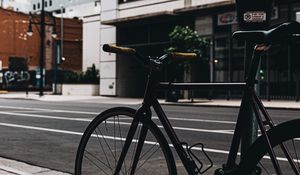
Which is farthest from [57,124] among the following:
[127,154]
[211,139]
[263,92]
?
[263,92]

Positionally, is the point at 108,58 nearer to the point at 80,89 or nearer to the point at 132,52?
the point at 80,89

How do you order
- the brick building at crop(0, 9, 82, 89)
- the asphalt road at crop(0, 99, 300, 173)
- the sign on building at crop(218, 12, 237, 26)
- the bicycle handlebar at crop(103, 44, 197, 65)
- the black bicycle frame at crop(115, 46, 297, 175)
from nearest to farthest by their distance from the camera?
the black bicycle frame at crop(115, 46, 297, 175) → the bicycle handlebar at crop(103, 44, 197, 65) → the asphalt road at crop(0, 99, 300, 173) → the sign on building at crop(218, 12, 237, 26) → the brick building at crop(0, 9, 82, 89)

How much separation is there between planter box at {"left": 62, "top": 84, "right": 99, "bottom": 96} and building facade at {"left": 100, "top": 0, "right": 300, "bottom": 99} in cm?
145

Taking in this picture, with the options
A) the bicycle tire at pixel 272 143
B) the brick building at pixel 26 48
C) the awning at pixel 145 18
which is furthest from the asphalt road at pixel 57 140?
the brick building at pixel 26 48

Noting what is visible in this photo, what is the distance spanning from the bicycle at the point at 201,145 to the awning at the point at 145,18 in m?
31.0

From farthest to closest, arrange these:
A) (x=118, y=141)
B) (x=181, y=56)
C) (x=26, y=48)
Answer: (x=26, y=48), (x=118, y=141), (x=181, y=56)

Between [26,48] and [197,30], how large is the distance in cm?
3640

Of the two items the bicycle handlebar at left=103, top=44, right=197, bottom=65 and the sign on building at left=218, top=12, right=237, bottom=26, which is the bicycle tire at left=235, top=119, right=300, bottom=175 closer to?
the bicycle handlebar at left=103, top=44, right=197, bottom=65

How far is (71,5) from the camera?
95.4m

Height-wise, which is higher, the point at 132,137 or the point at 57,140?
the point at 132,137

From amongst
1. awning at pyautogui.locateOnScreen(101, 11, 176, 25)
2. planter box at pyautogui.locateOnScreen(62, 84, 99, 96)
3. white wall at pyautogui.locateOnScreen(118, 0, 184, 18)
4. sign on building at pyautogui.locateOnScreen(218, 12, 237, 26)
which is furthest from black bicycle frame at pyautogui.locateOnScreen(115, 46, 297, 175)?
planter box at pyautogui.locateOnScreen(62, 84, 99, 96)

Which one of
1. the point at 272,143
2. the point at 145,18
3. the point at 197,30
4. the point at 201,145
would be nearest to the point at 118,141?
the point at 201,145

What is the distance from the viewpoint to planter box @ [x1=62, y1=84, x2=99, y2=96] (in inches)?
1678

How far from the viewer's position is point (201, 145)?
9.60 ft
